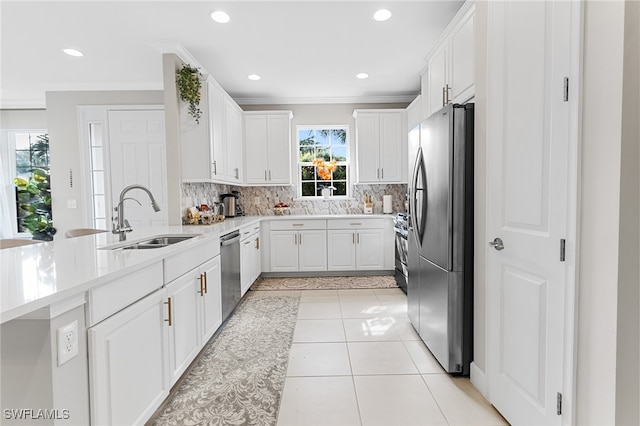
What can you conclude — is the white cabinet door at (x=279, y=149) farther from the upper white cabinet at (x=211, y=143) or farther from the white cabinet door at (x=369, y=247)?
the white cabinet door at (x=369, y=247)

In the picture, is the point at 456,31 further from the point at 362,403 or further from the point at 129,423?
the point at 129,423

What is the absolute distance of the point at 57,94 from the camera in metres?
4.66

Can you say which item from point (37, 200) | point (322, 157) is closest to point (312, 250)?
point (322, 157)

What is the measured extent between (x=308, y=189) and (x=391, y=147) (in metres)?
1.53

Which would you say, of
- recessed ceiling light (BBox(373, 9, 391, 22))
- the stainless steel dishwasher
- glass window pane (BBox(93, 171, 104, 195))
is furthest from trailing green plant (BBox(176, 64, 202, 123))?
glass window pane (BBox(93, 171, 104, 195))

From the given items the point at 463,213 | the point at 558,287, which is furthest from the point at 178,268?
the point at 558,287

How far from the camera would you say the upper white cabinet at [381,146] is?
199 inches

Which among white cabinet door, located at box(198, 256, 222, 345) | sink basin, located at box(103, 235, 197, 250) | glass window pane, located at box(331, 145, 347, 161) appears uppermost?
glass window pane, located at box(331, 145, 347, 161)

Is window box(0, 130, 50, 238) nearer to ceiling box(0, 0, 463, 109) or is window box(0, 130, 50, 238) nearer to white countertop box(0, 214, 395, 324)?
Result: ceiling box(0, 0, 463, 109)

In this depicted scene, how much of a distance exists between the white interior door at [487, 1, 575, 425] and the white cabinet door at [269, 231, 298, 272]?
3269mm

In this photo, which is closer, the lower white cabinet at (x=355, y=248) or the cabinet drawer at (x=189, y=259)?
the cabinet drawer at (x=189, y=259)

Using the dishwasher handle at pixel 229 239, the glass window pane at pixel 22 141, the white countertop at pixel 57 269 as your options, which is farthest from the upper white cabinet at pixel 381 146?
the glass window pane at pixel 22 141

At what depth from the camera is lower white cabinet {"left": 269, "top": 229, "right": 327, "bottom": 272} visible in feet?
16.0

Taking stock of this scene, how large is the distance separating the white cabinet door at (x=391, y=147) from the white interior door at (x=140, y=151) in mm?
3225
